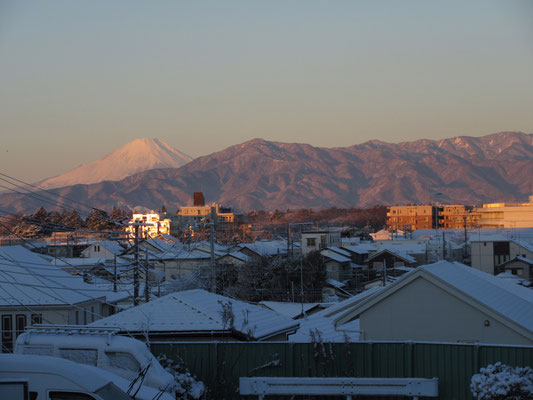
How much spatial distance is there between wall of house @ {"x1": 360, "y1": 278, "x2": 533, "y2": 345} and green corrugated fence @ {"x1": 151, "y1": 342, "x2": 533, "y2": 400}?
6.50 feet

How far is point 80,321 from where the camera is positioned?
2003 centimetres

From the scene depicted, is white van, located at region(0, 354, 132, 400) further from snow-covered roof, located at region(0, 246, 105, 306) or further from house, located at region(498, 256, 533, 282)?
house, located at region(498, 256, 533, 282)

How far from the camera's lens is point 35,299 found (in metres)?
Answer: 19.2

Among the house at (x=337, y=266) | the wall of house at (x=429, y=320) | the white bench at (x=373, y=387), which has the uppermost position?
the wall of house at (x=429, y=320)

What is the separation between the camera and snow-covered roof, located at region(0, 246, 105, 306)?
19.0 m

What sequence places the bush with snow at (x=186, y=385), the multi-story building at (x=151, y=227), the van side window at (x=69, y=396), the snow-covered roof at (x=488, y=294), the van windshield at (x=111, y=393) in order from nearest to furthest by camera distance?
the van side window at (x=69, y=396), the van windshield at (x=111, y=393), the bush with snow at (x=186, y=385), the snow-covered roof at (x=488, y=294), the multi-story building at (x=151, y=227)

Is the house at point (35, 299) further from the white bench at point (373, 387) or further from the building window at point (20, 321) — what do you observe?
the white bench at point (373, 387)

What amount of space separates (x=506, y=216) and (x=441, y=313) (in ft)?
353

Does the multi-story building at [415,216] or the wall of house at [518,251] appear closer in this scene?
the wall of house at [518,251]

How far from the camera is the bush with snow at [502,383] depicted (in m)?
9.49

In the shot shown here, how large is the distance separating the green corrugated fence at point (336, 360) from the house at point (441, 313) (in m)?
1.94

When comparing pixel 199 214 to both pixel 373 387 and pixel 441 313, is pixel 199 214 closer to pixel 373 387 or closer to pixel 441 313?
pixel 441 313

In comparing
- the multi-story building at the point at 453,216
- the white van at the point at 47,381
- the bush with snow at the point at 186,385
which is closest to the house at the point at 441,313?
the bush with snow at the point at 186,385

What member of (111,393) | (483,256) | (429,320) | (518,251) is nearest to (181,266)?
(483,256)
